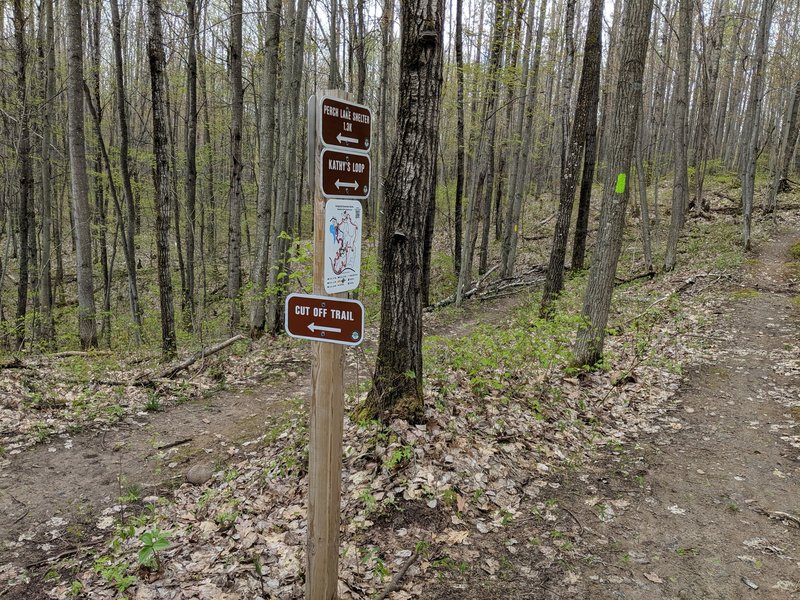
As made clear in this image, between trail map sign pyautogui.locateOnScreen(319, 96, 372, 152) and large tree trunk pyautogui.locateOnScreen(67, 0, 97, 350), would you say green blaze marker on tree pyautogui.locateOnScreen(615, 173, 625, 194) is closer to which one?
trail map sign pyautogui.locateOnScreen(319, 96, 372, 152)

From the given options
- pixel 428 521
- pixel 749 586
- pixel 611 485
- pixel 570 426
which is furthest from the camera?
pixel 570 426

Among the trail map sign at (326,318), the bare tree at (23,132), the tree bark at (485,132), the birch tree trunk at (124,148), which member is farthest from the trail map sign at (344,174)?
the birch tree trunk at (124,148)

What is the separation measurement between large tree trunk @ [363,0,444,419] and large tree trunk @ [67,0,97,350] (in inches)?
315

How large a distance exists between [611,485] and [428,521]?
2067mm

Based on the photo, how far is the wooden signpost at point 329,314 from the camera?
2340 mm

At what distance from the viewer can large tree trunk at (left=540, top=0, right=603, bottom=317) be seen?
911 cm

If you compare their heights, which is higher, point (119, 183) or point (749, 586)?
point (119, 183)

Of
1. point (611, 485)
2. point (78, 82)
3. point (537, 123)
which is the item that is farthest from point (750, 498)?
point (537, 123)

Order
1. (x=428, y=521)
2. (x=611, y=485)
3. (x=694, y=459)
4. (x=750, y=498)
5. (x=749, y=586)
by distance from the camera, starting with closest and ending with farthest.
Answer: (x=749, y=586), (x=428, y=521), (x=750, y=498), (x=611, y=485), (x=694, y=459)

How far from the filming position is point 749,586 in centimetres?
330

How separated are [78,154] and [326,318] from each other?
9.64m

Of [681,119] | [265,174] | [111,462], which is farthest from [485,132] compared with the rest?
[111,462]

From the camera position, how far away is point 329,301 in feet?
7.77

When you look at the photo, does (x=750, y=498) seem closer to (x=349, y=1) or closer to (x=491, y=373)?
(x=491, y=373)
